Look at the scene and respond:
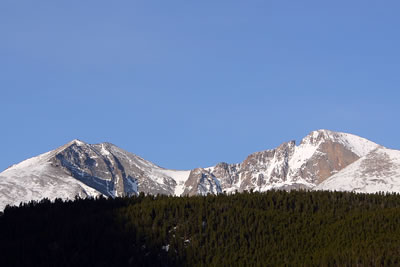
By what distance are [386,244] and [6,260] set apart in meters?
104

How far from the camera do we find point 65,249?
192 metres

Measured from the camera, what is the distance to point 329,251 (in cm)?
18300

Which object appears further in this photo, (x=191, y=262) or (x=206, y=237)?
(x=206, y=237)

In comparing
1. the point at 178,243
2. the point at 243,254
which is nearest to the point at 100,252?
the point at 178,243

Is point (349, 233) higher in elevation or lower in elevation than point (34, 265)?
higher

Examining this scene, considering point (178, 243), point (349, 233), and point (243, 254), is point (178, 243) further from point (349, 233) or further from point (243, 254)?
point (349, 233)

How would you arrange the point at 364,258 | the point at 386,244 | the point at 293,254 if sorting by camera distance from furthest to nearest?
the point at 293,254 → the point at 386,244 → the point at 364,258

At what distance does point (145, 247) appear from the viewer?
194000mm

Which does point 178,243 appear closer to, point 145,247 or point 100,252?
point 145,247

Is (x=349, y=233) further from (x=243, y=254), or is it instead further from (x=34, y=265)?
(x=34, y=265)

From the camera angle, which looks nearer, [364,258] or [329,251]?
[364,258]

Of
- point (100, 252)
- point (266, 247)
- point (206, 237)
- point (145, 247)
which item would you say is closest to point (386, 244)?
point (266, 247)

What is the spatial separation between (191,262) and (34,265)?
42.9 meters

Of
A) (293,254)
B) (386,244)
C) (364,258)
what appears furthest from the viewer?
(293,254)
